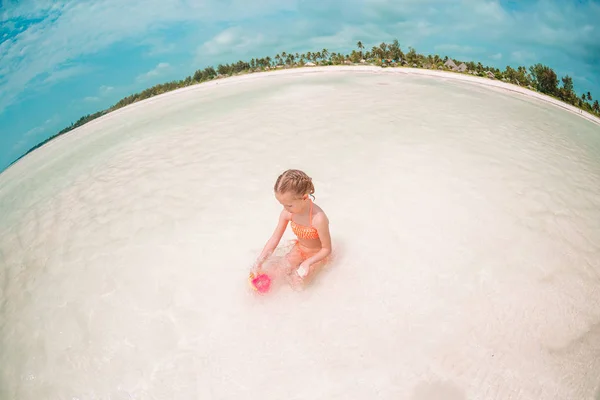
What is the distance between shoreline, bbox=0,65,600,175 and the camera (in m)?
10.9

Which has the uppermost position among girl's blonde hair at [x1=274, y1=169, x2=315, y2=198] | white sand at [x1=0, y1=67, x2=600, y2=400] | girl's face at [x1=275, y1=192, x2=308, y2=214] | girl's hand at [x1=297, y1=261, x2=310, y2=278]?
girl's blonde hair at [x1=274, y1=169, x2=315, y2=198]

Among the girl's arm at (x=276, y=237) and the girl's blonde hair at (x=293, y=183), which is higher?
the girl's blonde hair at (x=293, y=183)

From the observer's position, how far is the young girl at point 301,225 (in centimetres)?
235

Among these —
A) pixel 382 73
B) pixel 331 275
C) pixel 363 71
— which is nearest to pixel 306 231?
pixel 331 275

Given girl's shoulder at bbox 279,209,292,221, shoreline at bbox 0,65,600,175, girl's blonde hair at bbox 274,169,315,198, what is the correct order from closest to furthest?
girl's blonde hair at bbox 274,169,315,198
girl's shoulder at bbox 279,209,292,221
shoreline at bbox 0,65,600,175

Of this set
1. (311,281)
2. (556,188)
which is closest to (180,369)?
(311,281)

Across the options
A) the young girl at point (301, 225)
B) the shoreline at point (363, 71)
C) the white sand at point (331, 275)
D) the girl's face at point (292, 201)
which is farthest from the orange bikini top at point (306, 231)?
the shoreline at point (363, 71)

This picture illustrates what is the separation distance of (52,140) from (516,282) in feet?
53.5

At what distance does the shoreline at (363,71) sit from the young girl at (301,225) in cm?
1048

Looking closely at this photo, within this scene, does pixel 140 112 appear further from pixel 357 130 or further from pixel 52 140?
pixel 357 130

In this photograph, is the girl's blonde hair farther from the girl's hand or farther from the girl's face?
the girl's hand

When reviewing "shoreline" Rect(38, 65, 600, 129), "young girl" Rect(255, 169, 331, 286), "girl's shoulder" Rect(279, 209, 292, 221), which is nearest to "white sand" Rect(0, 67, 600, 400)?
"young girl" Rect(255, 169, 331, 286)

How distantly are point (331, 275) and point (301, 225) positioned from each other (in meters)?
0.83

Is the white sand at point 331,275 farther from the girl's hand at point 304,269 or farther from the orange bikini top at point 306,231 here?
the orange bikini top at point 306,231
